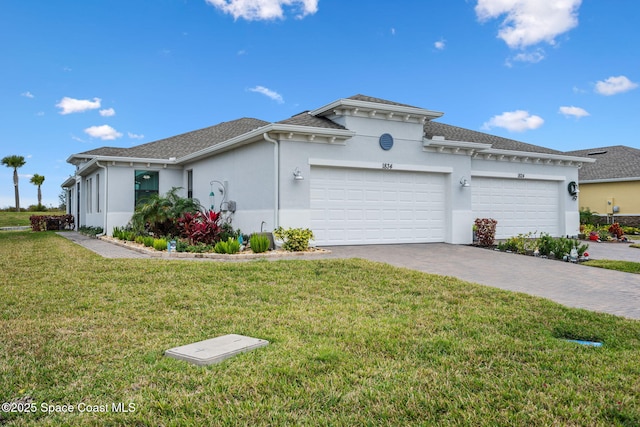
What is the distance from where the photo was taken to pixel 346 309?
19.0 feet

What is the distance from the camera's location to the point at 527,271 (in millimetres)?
9242

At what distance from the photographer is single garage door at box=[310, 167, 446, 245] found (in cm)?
1291

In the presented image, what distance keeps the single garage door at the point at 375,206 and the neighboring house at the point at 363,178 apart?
31 millimetres

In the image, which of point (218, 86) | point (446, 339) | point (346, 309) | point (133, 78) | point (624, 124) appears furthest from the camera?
point (624, 124)

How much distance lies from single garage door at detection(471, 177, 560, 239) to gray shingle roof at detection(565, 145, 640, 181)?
8366 mm

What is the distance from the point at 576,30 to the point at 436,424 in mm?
17030

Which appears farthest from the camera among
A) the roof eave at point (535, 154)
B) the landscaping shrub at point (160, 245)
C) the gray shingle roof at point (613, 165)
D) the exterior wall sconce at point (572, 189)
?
the gray shingle roof at point (613, 165)

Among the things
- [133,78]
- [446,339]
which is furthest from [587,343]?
[133,78]

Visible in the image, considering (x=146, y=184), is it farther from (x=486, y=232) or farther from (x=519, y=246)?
(x=519, y=246)

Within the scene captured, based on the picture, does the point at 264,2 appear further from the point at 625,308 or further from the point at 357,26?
the point at 625,308

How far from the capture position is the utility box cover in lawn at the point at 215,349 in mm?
3885

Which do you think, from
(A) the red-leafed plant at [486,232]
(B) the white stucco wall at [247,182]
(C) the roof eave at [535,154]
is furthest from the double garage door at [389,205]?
(B) the white stucco wall at [247,182]

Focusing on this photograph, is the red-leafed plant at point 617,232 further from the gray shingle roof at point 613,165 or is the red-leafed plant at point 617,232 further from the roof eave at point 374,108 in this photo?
the roof eave at point 374,108

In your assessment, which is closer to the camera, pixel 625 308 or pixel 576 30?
pixel 625 308
